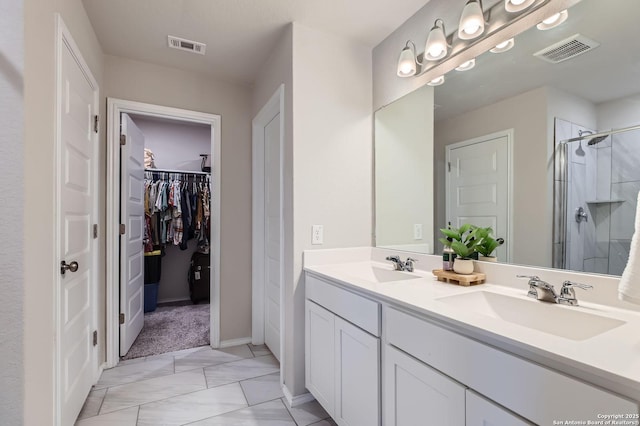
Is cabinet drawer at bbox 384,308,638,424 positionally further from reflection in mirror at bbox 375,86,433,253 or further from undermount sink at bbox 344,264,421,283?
reflection in mirror at bbox 375,86,433,253

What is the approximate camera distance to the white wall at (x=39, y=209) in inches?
44.1

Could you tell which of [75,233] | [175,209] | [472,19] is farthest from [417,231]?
[175,209]

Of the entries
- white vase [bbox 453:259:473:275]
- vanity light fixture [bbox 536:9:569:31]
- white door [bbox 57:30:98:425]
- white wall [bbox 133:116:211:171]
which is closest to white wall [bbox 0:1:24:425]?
white door [bbox 57:30:98:425]

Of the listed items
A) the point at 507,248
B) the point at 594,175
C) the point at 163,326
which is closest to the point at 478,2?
the point at 594,175

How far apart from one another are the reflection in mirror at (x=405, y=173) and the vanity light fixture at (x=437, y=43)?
7.6 inches

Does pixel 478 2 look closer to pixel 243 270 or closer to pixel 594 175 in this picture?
pixel 594 175

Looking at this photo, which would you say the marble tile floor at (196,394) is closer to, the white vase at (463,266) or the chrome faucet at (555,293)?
the white vase at (463,266)

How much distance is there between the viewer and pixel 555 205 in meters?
1.22

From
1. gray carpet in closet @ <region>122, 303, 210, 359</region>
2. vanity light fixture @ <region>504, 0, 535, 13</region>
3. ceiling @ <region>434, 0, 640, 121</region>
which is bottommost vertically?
gray carpet in closet @ <region>122, 303, 210, 359</region>

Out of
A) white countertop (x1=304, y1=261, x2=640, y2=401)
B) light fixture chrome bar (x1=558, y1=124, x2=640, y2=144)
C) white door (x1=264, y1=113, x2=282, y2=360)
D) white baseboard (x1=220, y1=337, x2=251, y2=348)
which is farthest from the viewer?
white baseboard (x1=220, y1=337, x2=251, y2=348)

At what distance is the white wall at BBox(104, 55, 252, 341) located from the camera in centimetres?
263

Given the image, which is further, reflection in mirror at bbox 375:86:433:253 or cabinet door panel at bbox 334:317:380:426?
reflection in mirror at bbox 375:86:433:253

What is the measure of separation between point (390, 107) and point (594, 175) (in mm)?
1257

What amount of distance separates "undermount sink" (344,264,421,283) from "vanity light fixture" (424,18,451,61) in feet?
4.11
